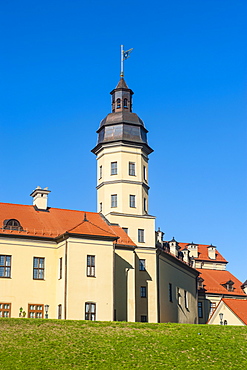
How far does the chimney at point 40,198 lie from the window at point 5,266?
24.5 feet

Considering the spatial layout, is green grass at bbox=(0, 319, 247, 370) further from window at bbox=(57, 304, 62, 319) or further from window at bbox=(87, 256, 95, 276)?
window at bbox=(57, 304, 62, 319)

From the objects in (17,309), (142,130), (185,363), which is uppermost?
(142,130)

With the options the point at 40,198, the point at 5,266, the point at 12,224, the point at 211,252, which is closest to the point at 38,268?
the point at 5,266

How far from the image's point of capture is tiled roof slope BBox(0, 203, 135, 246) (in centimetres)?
4856

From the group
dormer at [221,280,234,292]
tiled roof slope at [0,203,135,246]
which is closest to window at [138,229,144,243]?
tiled roof slope at [0,203,135,246]

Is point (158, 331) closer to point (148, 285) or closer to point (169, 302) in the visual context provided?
point (148, 285)

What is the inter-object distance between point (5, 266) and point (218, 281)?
134 ft

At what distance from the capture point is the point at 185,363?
107 feet

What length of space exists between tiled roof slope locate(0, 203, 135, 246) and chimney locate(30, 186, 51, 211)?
0.60m

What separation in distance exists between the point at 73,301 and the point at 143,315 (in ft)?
34.0

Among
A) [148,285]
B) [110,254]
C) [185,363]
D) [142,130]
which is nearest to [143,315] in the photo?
[148,285]

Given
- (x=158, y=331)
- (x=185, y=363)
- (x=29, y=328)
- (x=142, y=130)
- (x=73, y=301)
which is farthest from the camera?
(x=142, y=130)

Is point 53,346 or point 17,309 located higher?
point 17,309

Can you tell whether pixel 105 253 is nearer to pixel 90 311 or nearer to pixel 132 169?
pixel 90 311
